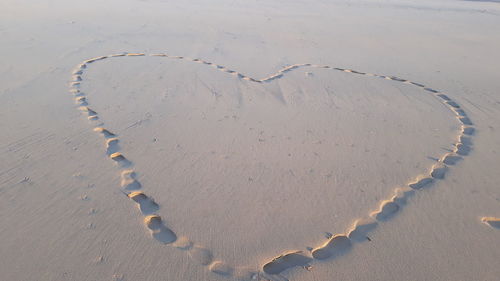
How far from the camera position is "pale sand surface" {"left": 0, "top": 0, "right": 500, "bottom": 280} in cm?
220

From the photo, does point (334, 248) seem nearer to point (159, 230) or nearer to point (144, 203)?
point (159, 230)

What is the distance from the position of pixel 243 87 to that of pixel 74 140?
7.23ft

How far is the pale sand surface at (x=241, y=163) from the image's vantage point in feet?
7.22

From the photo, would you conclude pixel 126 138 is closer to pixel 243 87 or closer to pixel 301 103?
pixel 243 87

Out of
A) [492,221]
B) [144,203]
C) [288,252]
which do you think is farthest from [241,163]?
[492,221]

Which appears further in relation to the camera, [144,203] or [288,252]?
[144,203]

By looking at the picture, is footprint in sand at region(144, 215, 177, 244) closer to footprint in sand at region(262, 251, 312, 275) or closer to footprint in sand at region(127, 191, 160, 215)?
footprint in sand at region(127, 191, 160, 215)

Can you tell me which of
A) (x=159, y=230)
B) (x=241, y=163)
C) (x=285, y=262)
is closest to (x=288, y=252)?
(x=285, y=262)

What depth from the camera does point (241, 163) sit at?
10.2ft

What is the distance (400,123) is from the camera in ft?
13.0

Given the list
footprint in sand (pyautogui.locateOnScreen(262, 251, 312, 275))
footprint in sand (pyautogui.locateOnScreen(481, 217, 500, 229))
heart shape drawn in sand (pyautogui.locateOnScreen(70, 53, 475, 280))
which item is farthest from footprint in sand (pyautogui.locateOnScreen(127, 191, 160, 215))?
footprint in sand (pyautogui.locateOnScreen(481, 217, 500, 229))

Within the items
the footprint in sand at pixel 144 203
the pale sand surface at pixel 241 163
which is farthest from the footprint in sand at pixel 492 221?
the footprint in sand at pixel 144 203

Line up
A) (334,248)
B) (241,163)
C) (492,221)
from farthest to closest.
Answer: (241,163) → (492,221) → (334,248)

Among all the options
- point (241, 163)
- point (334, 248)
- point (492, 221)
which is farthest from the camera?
point (241, 163)
